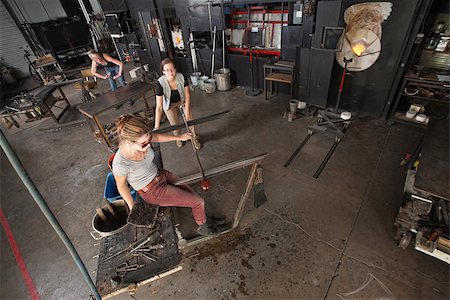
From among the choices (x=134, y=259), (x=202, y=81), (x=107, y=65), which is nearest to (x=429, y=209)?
(x=134, y=259)

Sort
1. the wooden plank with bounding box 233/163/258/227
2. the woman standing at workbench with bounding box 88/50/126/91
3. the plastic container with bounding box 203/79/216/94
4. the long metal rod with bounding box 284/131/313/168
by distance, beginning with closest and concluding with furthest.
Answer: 1. the wooden plank with bounding box 233/163/258/227
2. the long metal rod with bounding box 284/131/313/168
3. the woman standing at workbench with bounding box 88/50/126/91
4. the plastic container with bounding box 203/79/216/94

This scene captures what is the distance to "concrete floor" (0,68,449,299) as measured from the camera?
244 centimetres

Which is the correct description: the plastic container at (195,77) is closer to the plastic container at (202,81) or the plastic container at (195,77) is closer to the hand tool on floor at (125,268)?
the plastic container at (202,81)

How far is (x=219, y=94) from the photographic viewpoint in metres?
6.61

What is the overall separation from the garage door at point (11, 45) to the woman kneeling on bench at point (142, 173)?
→ 11.5 m

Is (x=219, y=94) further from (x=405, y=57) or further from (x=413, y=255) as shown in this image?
(x=413, y=255)

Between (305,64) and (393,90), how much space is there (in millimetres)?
1688

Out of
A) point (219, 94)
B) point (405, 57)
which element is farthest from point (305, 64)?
point (219, 94)

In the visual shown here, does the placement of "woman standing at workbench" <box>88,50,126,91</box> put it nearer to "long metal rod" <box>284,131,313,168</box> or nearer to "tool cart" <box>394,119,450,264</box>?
"long metal rod" <box>284,131,313,168</box>

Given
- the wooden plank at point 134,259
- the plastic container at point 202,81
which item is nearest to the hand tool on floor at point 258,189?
the wooden plank at point 134,259

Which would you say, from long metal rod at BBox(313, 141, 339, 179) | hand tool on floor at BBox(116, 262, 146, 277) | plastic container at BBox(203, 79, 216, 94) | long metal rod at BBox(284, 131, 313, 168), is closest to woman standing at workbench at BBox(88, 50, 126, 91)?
plastic container at BBox(203, 79, 216, 94)

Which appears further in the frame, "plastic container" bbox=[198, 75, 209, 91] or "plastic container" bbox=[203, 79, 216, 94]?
"plastic container" bbox=[198, 75, 209, 91]

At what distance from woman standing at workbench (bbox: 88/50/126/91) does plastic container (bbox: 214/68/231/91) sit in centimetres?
254

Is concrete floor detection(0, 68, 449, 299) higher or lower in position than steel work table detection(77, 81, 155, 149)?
lower
